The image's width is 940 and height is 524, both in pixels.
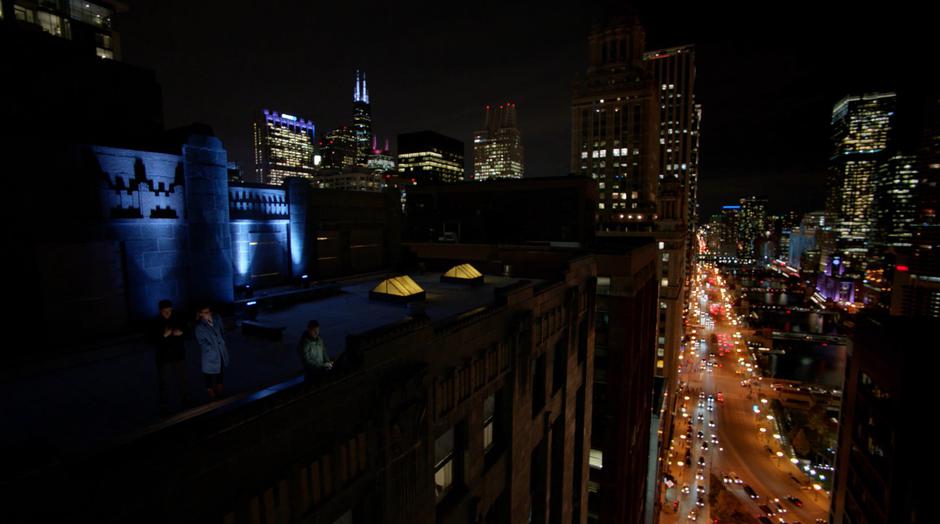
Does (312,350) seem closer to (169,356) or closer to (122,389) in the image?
(169,356)

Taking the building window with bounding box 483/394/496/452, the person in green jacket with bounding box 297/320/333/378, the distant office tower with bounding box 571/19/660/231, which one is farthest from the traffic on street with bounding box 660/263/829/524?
the person in green jacket with bounding box 297/320/333/378

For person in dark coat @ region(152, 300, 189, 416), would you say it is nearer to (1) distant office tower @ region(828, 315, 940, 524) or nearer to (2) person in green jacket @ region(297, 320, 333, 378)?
(2) person in green jacket @ region(297, 320, 333, 378)

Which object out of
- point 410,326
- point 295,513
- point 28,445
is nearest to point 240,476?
point 295,513

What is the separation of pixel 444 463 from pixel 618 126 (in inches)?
4278

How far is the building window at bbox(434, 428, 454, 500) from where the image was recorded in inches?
455

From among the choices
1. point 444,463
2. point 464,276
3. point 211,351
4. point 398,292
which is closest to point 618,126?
point 464,276

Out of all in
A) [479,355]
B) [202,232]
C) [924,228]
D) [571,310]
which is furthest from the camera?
[924,228]

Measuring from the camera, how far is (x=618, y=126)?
10488cm

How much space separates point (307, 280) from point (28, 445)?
19.0 meters

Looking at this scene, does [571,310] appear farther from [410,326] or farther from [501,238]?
[501,238]

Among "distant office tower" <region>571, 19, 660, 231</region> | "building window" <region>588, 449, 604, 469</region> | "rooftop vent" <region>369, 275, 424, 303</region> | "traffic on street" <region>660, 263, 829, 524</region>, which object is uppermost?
"distant office tower" <region>571, 19, 660, 231</region>

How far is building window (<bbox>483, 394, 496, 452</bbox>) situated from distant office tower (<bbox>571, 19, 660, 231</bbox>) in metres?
95.9

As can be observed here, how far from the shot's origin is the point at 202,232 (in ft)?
50.5

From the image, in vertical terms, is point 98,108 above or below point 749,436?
above
